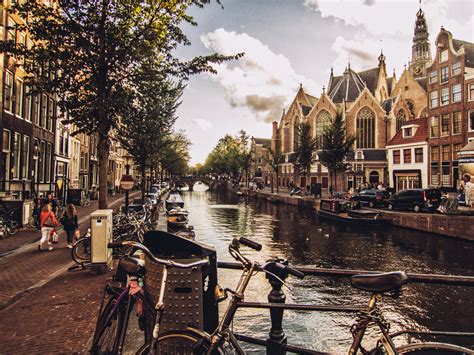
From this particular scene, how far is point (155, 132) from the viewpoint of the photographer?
20.7 metres

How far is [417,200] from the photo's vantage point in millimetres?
25344

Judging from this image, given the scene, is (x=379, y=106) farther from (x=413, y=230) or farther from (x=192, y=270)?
(x=192, y=270)

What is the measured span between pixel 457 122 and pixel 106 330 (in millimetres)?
38000

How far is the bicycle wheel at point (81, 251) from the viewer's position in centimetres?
859

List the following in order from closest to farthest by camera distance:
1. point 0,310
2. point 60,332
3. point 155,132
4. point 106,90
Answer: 1. point 60,332
2. point 0,310
3. point 106,90
4. point 155,132

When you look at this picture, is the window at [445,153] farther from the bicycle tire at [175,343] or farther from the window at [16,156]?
the bicycle tire at [175,343]

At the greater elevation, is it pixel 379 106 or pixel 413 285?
pixel 379 106

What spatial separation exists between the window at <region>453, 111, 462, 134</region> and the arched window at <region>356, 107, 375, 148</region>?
2555 centimetres

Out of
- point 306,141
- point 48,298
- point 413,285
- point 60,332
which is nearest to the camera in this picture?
point 60,332

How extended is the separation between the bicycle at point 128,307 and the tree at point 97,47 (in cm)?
755

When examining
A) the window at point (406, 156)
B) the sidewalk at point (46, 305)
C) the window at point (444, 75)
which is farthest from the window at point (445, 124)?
the sidewalk at point (46, 305)

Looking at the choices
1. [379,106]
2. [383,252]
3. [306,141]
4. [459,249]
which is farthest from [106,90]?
[379,106]

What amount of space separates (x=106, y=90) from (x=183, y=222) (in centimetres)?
465

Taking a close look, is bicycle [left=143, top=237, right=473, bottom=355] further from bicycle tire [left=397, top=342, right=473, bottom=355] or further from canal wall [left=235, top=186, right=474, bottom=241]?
canal wall [left=235, top=186, right=474, bottom=241]
